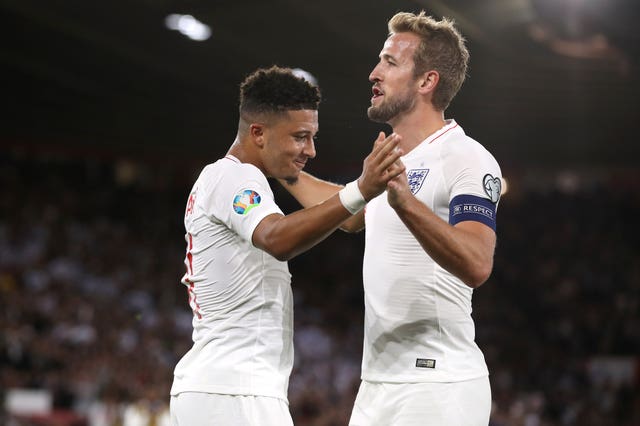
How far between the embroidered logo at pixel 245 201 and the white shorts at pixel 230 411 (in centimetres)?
75

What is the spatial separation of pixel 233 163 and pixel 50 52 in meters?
12.3

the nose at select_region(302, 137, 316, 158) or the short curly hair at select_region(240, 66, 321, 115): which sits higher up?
the short curly hair at select_region(240, 66, 321, 115)

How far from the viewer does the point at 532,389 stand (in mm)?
15875

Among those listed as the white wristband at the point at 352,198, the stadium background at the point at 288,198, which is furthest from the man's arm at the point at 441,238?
the stadium background at the point at 288,198

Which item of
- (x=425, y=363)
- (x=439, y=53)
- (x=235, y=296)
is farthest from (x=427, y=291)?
(x=439, y=53)

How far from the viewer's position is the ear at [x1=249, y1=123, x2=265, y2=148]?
3875 millimetres

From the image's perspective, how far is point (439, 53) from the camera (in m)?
3.90

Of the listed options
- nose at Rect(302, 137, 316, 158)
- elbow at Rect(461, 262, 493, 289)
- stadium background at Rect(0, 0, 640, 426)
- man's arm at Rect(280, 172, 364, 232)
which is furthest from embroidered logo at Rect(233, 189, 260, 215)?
stadium background at Rect(0, 0, 640, 426)

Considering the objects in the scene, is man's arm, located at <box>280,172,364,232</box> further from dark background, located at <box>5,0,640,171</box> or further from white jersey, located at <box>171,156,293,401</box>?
dark background, located at <box>5,0,640,171</box>

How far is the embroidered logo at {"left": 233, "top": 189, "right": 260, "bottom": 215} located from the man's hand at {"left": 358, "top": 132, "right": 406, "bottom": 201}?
20.5 inches

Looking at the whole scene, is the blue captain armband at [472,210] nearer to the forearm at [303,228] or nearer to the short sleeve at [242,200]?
the forearm at [303,228]

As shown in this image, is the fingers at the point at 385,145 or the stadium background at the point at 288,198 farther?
the stadium background at the point at 288,198

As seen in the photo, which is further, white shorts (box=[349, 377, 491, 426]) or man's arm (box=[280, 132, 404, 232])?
man's arm (box=[280, 132, 404, 232])

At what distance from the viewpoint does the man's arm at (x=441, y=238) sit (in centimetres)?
322
